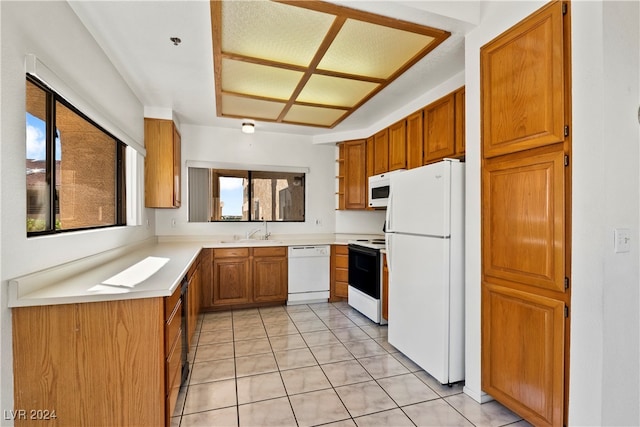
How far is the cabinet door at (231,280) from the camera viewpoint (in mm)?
3812

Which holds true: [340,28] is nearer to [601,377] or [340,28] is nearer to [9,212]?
[9,212]

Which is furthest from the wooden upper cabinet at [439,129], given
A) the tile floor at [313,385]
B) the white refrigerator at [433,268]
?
the tile floor at [313,385]

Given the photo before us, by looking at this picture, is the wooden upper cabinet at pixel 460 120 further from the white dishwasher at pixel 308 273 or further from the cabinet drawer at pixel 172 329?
the cabinet drawer at pixel 172 329

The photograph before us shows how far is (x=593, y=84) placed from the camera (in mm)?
1421

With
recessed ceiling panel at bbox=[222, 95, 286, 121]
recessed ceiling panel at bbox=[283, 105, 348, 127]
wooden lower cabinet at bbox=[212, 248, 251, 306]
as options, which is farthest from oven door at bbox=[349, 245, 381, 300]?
recessed ceiling panel at bbox=[222, 95, 286, 121]

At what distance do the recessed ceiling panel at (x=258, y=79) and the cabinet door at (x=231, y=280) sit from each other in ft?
6.67

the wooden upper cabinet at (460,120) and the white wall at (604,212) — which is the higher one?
the wooden upper cabinet at (460,120)

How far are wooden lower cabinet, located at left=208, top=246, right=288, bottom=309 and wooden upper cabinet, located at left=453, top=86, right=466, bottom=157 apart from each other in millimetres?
2458

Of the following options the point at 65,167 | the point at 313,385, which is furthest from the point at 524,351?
the point at 65,167

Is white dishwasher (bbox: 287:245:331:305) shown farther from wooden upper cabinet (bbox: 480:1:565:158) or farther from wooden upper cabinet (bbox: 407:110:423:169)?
wooden upper cabinet (bbox: 480:1:565:158)

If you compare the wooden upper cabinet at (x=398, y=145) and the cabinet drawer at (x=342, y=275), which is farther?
the cabinet drawer at (x=342, y=275)

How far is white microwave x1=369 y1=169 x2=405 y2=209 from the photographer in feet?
11.6

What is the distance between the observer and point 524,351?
5.71 feet

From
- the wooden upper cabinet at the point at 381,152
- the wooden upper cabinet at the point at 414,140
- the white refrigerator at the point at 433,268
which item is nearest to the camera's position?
the white refrigerator at the point at 433,268
